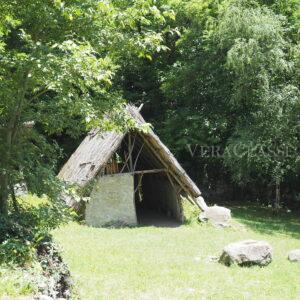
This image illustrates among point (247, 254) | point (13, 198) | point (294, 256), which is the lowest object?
point (294, 256)

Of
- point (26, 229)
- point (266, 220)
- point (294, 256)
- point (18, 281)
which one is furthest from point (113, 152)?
point (18, 281)

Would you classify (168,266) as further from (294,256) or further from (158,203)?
(158,203)

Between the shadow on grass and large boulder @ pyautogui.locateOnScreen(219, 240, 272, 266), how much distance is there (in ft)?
14.2

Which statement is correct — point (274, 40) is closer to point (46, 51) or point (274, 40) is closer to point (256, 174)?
point (256, 174)

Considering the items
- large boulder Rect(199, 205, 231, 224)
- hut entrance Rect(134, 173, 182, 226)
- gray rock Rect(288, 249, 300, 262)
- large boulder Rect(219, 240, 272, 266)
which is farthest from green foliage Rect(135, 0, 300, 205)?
large boulder Rect(219, 240, 272, 266)

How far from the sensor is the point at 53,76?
5695mm

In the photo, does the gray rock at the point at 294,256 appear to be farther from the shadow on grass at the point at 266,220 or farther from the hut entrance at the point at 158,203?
the hut entrance at the point at 158,203

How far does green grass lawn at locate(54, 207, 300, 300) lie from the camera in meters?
7.72

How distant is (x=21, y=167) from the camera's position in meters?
6.81

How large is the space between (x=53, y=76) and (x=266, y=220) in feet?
41.7

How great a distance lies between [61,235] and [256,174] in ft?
34.6

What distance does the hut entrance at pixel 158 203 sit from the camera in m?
15.2

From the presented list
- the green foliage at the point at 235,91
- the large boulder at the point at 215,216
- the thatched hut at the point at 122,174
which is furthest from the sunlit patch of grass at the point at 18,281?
the green foliage at the point at 235,91

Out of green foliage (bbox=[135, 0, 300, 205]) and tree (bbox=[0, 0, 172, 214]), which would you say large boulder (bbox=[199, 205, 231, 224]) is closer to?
green foliage (bbox=[135, 0, 300, 205])
